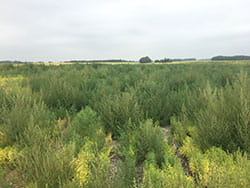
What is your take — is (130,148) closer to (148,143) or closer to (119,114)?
(148,143)

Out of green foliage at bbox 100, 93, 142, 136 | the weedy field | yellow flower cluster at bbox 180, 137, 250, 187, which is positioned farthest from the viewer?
green foliage at bbox 100, 93, 142, 136

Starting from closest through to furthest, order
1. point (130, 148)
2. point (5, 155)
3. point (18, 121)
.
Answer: point (130, 148) < point (5, 155) < point (18, 121)

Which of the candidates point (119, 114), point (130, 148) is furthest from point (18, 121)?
point (130, 148)

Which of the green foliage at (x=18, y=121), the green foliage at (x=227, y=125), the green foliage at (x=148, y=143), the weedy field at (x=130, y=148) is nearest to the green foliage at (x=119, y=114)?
the weedy field at (x=130, y=148)

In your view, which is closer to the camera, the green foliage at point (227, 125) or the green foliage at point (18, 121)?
the green foliage at point (227, 125)

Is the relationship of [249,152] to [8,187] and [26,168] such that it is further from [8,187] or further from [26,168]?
[8,187]

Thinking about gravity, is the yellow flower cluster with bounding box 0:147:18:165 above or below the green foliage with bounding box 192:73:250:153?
below

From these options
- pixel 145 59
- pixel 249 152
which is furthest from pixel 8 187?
pixel 145 59

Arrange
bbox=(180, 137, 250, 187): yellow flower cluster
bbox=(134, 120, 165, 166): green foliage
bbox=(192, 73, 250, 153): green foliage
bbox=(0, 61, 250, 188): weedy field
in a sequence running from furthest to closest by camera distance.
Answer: bbox=(134, 120, 165, 166): green foliage → bbox=(192, 73, 250, 153): green foliage → bbox=(0, 61, 250, 188): weedy field → bbox=(180, 137, 250, 187): yellow flower cluster

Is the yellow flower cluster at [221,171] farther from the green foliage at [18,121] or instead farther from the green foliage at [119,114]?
the green foliage at [18,121]

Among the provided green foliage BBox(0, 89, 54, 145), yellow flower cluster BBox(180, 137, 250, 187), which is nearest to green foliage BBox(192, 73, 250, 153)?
yellow flower cluster BBox(180, 137, 250, 187)

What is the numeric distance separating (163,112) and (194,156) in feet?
8.29

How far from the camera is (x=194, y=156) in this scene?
296cm

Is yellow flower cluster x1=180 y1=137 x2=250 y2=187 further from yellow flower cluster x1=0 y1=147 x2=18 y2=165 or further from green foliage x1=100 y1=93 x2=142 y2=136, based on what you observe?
yellow flower cluster x1=0 y1=147 x2=18 y2=165
